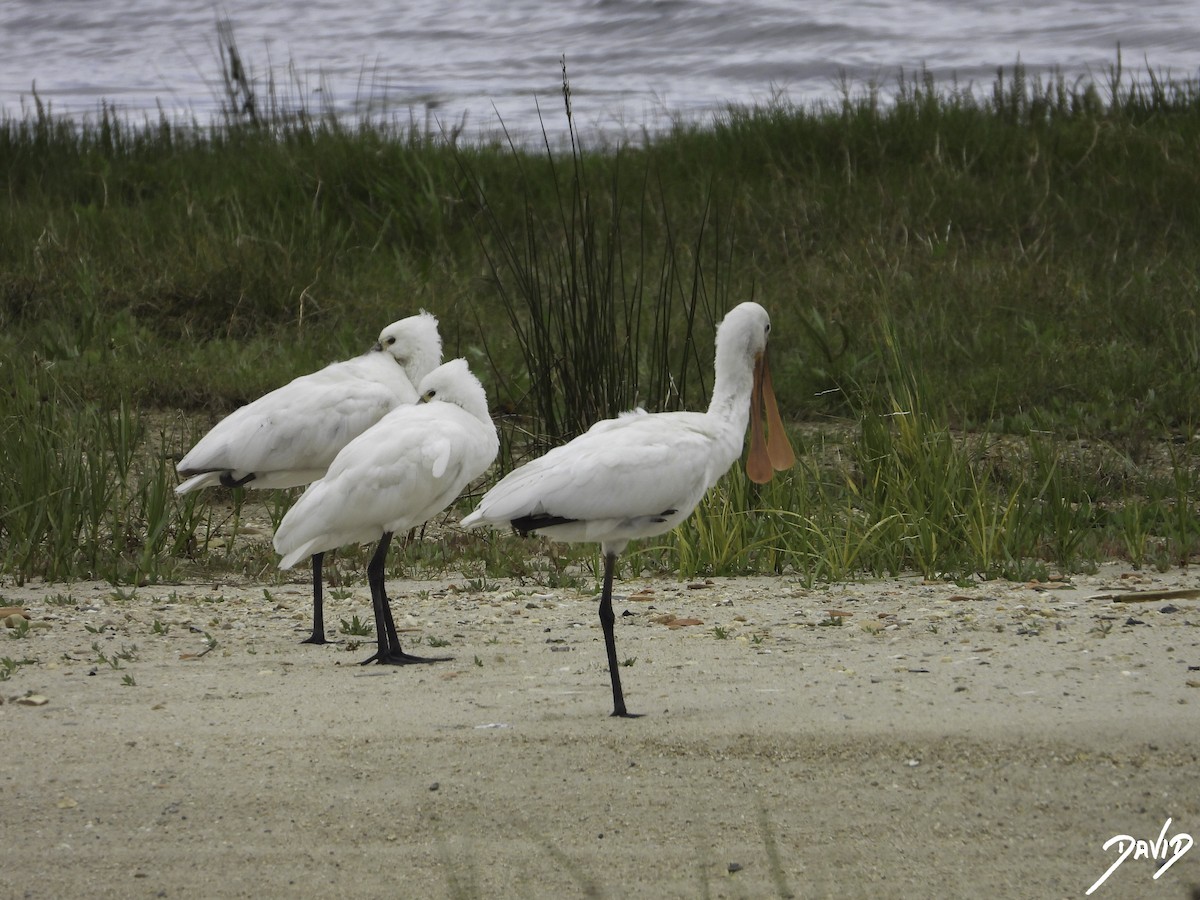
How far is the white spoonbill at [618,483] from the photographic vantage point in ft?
17.4

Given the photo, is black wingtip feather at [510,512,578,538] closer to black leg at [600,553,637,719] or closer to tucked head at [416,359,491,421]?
black leg at [600,553,637,719]

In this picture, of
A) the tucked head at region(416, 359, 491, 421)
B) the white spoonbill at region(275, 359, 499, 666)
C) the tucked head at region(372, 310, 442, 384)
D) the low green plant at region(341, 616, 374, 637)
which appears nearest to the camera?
the white spoonbill at region(275, 359, 499, 666)

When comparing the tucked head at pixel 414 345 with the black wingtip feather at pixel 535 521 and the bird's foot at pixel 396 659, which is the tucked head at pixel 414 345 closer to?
the bird's foot at pixel 396 659

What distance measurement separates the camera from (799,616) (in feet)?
20.4

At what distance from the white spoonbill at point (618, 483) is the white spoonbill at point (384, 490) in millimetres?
444

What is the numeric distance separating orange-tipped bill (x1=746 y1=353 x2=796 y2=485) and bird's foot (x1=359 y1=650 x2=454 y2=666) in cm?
156

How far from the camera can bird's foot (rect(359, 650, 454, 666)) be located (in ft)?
18.5

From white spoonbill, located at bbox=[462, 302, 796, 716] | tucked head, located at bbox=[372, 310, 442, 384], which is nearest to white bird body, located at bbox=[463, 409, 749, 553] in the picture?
white spoonbill, located at bbox=[462, 302, 796, 716]

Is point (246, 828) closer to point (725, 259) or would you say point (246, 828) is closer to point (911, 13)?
point (725, 259)

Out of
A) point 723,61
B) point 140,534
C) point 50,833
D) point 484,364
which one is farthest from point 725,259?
point 723,61

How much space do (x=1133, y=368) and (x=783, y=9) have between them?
691 inches

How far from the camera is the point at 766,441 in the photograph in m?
6.73
